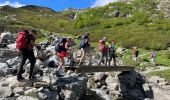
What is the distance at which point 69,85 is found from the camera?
28.0 m

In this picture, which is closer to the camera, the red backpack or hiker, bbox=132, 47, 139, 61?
the red backpack

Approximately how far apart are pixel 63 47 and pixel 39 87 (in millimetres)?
3752

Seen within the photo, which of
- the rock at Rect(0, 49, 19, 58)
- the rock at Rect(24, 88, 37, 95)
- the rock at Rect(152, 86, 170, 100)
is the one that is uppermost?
the rock at Rect(0, 49, 19, 58)

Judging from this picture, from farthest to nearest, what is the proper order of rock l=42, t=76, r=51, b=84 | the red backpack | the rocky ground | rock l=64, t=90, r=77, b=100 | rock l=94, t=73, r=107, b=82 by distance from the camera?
rock l=94, t=73, r=107, b=82 < rock l=64, t=90, r=77, b=100 < rock l=42, t=76, r=51, b=84 < the rocky ground < the red backpack

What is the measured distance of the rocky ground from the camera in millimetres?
24906

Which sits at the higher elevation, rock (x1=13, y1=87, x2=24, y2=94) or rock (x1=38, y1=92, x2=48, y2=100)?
rock (x1=13, y1=87, x2=24, y2=94)

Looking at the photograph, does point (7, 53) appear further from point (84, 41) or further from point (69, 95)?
point (69, 95)

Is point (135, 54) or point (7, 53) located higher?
point (7, 53)

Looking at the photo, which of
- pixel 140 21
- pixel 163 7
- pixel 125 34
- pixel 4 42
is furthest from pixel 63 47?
pixel 163 7

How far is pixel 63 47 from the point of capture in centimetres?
2825

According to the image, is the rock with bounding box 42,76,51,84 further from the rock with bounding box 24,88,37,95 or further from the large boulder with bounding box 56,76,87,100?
the rock with bounding box 24,88,37,95

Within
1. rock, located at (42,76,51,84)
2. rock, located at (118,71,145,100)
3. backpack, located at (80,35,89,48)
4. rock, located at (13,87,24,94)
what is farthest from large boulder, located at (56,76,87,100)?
rock, located at (118,71,145,100)

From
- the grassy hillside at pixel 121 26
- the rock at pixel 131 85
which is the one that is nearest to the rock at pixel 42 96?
the rock at pixel 131 85

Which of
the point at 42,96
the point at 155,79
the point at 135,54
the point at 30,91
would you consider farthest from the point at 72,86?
the point at 135,54
